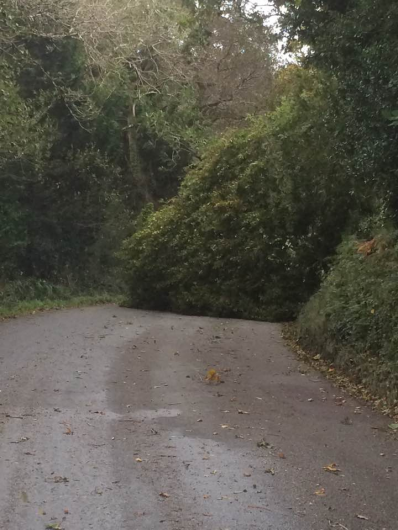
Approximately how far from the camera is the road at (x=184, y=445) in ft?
17.2

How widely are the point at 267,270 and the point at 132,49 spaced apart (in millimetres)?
7575

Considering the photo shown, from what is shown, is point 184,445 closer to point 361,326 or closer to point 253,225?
point 361,326

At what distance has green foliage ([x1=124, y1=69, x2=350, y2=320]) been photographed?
17.7 metres

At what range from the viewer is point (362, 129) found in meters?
11.0

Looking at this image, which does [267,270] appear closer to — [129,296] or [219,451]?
[129,296]

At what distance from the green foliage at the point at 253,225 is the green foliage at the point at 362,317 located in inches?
145

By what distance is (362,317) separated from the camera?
10.9 m

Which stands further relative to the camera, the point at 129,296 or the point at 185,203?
the point at 129,296

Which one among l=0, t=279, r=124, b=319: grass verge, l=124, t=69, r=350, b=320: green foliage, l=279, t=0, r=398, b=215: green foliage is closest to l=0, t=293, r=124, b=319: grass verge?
l=0, t=279, r=124, b=319: grass verge

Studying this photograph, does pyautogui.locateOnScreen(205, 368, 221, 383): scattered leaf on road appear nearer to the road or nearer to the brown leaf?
the road

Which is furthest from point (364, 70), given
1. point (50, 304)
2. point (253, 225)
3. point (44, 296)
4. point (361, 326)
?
point (44, 296)

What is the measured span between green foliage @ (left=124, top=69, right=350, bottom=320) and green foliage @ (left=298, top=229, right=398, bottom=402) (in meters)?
3.68

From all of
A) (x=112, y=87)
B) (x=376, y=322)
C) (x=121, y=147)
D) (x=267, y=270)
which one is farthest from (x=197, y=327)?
(x=121, y=147)

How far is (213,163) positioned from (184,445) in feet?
48.9
